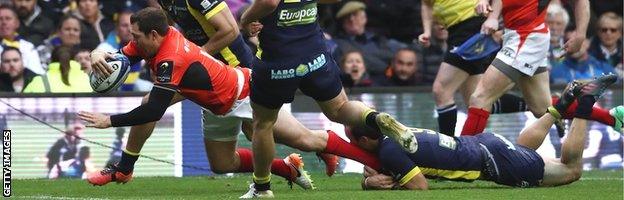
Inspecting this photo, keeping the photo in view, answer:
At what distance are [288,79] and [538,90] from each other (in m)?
3.48

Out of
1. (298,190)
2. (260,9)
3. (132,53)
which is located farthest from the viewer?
(298,190)

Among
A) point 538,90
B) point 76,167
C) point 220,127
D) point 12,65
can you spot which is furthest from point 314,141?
point 12,65

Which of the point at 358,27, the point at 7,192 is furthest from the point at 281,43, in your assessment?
the point at 358,27

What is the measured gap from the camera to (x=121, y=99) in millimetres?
14523

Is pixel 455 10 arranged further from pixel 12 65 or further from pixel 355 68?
pixel 12 65

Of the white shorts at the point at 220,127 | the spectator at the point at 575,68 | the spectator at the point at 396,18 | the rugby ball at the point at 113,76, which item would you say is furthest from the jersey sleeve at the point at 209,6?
the spectator at the point at 396,18

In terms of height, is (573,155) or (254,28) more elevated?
(254,28)

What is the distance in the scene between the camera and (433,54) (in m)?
18.0

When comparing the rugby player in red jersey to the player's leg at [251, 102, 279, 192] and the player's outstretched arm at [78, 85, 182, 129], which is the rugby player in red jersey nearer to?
the player's leg at [251, 102, 279, 192]

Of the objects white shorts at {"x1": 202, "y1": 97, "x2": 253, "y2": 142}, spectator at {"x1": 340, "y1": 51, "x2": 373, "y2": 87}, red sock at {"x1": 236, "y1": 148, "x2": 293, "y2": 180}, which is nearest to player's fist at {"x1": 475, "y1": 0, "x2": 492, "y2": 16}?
red sock at {"x1": 236, "y1": 148, "x2": 293, "y2": 180}

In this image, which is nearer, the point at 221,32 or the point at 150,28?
the point at 150,28

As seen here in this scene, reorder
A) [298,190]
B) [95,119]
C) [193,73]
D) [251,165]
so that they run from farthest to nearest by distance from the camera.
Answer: [251,165], [298,190], [193,73], [95,119]

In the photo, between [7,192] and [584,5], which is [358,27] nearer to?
[584,5]

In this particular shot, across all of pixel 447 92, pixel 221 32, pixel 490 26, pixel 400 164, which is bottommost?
pixel 447 92
